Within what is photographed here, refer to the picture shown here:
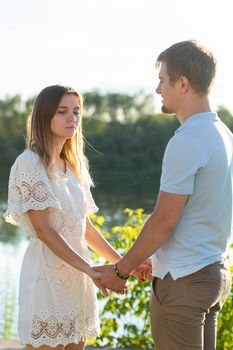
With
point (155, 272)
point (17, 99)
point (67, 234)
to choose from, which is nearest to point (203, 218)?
point (155, 272)

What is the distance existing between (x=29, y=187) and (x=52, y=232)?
22 cm

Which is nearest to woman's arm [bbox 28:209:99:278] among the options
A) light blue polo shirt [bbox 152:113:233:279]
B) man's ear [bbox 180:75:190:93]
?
light blue polo shirt [bbox 152:113:233:279]

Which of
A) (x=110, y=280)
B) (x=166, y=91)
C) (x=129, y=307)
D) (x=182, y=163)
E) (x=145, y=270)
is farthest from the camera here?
(x=129, y=307)

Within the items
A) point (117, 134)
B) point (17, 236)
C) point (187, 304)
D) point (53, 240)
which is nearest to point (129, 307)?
point (53, 240)

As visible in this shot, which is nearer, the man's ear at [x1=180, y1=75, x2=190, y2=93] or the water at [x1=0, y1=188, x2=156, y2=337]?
the man's ear at [x1=180, y1=75, x2=190, y2=93]

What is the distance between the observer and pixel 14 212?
358 centimetres

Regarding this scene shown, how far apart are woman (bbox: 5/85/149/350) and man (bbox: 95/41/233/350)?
0.49m

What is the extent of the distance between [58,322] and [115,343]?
88.3 inches

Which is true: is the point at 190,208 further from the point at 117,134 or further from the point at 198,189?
the point at 117,134

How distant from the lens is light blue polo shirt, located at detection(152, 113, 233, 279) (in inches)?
121

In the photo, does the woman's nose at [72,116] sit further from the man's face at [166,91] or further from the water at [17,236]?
the water at [17,236]

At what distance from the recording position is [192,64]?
3.12m

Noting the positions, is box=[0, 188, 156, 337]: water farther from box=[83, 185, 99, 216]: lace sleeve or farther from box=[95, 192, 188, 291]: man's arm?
box=[95, 192, 188, 291]: man's arm

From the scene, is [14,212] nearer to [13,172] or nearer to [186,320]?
[13,172]
